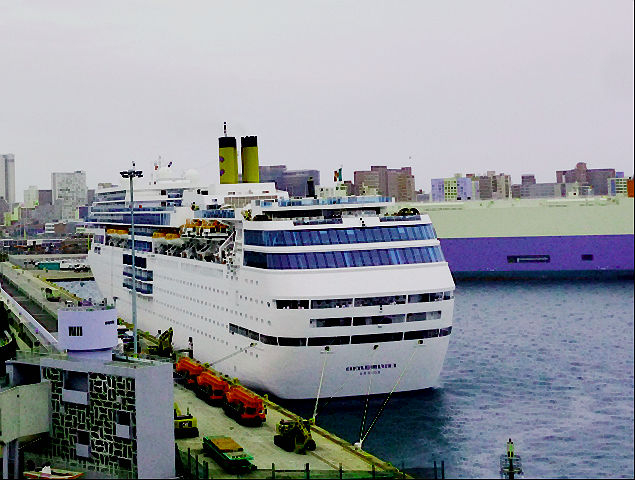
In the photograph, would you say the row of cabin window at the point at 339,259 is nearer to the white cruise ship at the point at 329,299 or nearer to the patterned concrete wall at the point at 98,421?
the white cruise ship at the point at 329,299

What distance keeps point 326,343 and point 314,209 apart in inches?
148

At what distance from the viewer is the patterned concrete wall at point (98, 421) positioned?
14914mm

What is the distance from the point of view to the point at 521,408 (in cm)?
2086

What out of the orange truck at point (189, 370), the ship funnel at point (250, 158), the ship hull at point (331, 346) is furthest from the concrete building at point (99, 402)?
the ship funnel at point (250, 158)

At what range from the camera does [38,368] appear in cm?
1691

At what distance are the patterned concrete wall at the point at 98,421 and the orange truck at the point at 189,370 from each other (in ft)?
22.1

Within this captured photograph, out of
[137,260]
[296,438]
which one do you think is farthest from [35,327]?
[137,260]

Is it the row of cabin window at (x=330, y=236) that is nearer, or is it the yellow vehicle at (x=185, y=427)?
the yellow vehicle at (x=185, y=427)

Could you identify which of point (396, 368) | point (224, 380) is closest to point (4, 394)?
point (224, 380)

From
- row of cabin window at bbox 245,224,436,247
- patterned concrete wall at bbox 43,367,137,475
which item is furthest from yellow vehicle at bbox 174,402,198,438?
row of cabin window at bbox 245,224,436,247

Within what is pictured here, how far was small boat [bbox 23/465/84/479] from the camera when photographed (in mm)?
15047

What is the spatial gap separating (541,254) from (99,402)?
44136mm

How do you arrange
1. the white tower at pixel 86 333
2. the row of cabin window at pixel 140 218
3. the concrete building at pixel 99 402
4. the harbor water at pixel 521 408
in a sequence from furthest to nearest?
the row of cabin window at pixel 140 218 < the harbor water at pixel 521 408 < the white tower at pixel 86 333 < the concrete building at pixel 99 402

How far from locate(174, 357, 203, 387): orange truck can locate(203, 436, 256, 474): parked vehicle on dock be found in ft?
20.1
